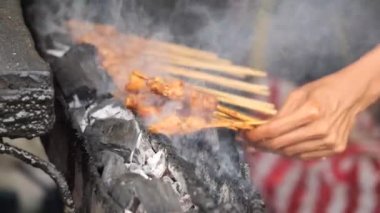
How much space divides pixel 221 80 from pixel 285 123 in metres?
0.42

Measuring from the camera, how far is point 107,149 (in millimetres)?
2566

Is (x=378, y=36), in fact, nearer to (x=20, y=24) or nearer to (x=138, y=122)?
(x=138, y=122)

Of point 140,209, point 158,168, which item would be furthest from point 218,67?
point 140,209

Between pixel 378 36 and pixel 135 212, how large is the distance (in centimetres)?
254

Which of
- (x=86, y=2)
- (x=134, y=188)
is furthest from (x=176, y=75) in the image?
(x=86, y=2)

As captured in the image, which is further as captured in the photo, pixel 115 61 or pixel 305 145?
pixel 115 61

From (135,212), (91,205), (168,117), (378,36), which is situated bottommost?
(91,205)

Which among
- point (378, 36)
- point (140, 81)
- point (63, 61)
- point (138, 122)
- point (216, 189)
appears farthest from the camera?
point (378, 36)

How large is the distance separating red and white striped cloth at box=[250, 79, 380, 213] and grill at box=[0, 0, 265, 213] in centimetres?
154

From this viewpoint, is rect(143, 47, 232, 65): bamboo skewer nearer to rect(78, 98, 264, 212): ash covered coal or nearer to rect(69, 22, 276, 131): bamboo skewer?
rect(69, 22, 276, 131): bamboo skewer

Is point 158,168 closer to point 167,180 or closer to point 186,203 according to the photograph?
point 167,180

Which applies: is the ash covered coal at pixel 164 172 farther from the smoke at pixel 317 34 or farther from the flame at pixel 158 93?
the smoke at pixel 317 34

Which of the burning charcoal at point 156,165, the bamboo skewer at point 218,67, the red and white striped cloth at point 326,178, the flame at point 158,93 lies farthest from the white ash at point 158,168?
the red and white striped cloth at point 326,178

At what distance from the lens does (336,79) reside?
2.85 m
